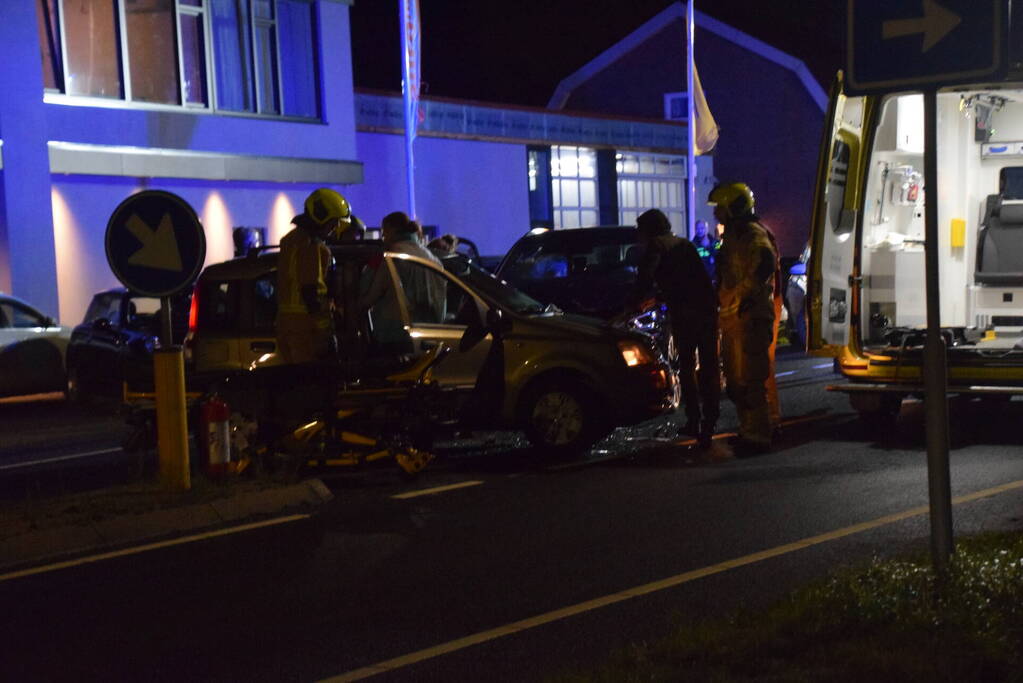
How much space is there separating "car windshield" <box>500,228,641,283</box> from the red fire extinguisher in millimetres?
6204

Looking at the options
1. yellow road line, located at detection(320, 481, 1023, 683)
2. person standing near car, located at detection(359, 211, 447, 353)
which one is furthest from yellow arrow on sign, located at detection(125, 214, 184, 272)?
yellow road line, located at detection(320, 481, 1023, 683)

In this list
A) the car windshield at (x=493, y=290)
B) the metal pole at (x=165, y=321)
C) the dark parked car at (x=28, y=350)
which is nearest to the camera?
the metal pole at (x=165, y=321)

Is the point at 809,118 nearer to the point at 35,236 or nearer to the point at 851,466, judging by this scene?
the point at 35,236

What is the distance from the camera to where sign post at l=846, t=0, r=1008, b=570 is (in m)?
5.70

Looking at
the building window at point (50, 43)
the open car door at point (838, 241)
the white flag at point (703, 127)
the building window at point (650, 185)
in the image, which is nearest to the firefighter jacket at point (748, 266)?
the open car door at point (838, 241)

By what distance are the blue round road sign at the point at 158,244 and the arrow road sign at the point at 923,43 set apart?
463 centimetres

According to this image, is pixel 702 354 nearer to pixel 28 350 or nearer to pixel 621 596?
pixel 621 596

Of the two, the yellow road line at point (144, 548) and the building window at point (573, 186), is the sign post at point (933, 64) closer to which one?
the yellow road line at point (144, 548)

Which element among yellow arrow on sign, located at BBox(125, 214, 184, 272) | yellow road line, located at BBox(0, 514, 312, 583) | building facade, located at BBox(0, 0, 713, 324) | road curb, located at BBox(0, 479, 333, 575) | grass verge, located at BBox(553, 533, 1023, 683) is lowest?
yellow road line, located at BBox(0, 514, 312, 583)

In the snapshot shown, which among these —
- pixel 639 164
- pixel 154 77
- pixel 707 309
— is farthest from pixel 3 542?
pixel 639 164

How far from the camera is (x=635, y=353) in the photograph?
35.6ft

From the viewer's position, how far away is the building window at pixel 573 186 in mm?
35781

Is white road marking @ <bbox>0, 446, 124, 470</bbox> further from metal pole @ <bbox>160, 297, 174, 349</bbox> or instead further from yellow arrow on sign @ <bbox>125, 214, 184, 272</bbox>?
yellow arrow on sign @ <bbox>125, 214, 184, 272</bbox>

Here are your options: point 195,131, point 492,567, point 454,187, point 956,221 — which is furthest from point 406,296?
point 454,187
